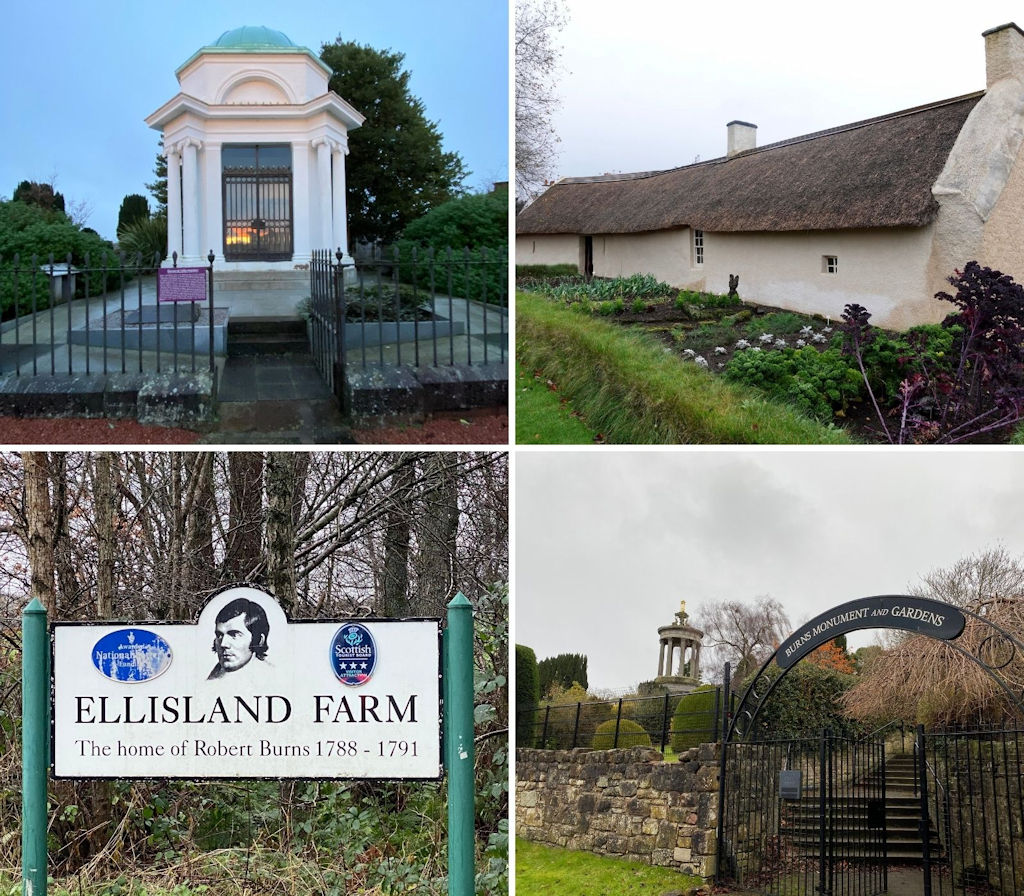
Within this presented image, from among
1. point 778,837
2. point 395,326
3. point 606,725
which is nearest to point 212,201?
point 395,326

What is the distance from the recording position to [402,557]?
8.50 metres

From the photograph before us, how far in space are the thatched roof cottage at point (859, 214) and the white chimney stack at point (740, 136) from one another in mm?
568

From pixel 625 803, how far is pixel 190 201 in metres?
12.7

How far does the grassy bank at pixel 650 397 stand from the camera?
31.0 feet

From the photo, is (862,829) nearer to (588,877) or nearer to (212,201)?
(588,877)

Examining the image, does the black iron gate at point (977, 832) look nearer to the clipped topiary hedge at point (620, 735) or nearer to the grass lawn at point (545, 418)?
the clipped topiary hedge at point (620, 735)

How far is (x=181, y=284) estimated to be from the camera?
9.23 meters

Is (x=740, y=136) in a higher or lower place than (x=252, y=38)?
lower

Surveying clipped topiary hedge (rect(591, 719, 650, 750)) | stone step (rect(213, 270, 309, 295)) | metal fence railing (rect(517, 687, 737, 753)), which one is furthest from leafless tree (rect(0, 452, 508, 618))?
stone step (rect(213, 270, 309, 295))

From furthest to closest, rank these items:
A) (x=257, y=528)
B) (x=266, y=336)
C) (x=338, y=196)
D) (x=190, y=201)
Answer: (x=338, y=196) → (x=190, y=201) → (x=266, y=336) → (x=257, y=528)

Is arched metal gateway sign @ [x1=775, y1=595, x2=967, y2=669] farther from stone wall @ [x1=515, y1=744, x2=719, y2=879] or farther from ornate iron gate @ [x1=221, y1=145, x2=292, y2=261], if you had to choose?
ornate iron gate @ [x1=221, y1=145, x2=292, y2=261]

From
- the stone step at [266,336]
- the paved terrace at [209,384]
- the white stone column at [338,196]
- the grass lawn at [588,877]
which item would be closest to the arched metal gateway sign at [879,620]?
the grass lawn at [588,877]

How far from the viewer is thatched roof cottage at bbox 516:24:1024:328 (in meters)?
11.6

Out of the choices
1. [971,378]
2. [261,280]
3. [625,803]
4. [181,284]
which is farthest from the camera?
[261,280]
